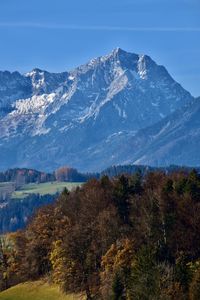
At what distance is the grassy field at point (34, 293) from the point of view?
128125 mm

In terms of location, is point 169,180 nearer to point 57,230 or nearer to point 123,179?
point 123,179

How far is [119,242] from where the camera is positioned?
125 m

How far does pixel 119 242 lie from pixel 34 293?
18.2 m

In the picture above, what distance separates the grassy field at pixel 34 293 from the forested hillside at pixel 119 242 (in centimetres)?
162

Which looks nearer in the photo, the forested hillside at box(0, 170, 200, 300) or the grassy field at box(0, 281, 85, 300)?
the forested hillside at box(0, 170, 200, 300)

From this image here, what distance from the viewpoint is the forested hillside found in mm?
108688

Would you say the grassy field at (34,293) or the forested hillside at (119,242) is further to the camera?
the grassy field at (34,293)

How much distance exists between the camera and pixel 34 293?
5300 inches

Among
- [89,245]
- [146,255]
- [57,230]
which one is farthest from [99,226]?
[146,255]

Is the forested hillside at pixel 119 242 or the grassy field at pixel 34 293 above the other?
the forested hillside at pixel 119 242

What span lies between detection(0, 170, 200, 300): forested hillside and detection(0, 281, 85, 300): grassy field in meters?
1.62

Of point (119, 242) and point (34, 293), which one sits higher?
point (119, 242)

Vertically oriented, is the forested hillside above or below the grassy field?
above

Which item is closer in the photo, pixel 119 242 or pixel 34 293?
pixel 119 242
